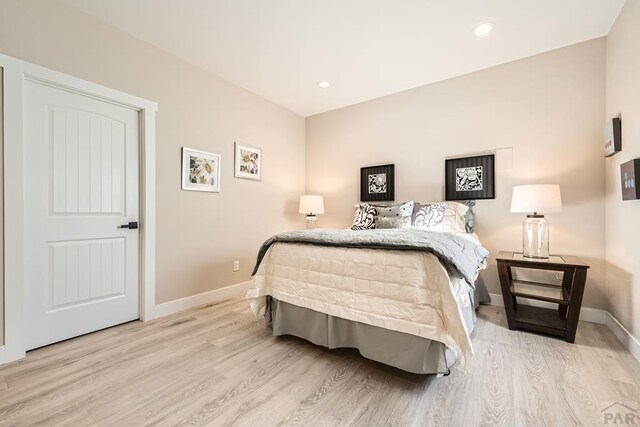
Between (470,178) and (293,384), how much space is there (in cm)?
271

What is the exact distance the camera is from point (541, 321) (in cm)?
222

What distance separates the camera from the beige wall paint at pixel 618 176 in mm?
1840

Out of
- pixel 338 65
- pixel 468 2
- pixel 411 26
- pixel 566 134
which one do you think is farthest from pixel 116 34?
pixel 566 134

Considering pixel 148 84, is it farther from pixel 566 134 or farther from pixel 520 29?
pixel 566 134

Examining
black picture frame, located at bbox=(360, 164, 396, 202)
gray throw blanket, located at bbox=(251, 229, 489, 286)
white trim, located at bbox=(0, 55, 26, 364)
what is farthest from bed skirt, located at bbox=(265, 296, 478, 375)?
black picture frame, located at bbox=(360, 164, 396, 202)

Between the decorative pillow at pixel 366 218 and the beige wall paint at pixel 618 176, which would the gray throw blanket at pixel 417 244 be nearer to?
the beige wall paint at pixel 618 176

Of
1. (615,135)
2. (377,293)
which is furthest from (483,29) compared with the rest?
(377,293)

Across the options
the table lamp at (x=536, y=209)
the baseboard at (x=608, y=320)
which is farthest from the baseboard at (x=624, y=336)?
the table lamp at (x=536, y=209)

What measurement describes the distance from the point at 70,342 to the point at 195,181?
1.66 meters

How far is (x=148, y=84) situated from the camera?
2.52 meters

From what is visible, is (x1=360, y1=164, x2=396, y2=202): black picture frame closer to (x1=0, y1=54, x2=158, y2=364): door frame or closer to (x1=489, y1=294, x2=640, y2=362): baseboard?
(x1=489, y1=294, x2=640, y2=362): baseboard

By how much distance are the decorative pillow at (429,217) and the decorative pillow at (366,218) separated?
17.1 inches

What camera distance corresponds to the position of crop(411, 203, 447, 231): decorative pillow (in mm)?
2828

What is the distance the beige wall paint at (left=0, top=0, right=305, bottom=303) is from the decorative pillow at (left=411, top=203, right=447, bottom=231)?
191 cm
